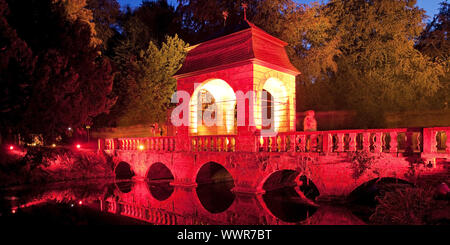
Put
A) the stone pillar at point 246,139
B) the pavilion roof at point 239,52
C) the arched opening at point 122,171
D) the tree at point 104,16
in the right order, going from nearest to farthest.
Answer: the stone pillar at point 246,139
the pavilion roof at point 239,52
the arched opening at point 122,171
the tree at point 104,16

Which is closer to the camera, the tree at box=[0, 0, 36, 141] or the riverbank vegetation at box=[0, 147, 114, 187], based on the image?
the tree at box=[0, 0, 36, 141]

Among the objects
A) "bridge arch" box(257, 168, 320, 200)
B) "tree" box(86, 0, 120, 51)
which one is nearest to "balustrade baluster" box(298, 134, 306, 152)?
"bridge arch" box(257, 168, 320, 200)

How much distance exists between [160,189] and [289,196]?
241 inches

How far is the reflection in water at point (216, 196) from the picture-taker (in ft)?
36.1

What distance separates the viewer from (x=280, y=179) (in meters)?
14.3

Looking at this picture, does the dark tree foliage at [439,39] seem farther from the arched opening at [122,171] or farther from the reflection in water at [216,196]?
the arched opening at [122,171]

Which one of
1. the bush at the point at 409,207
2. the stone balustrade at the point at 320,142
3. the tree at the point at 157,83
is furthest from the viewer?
the tree at the point at 157,83

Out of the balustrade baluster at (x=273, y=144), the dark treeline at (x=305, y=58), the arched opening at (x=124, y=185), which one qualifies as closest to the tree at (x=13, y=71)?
the dark treeline at (x=305, y=58)

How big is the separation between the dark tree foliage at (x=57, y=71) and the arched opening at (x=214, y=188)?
7.45 m

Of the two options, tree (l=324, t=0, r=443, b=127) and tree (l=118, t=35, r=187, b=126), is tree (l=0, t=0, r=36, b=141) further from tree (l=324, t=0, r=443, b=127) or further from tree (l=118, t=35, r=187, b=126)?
tree (l=324, t=0, r=443, b=127)

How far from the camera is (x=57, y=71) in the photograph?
14859 mm

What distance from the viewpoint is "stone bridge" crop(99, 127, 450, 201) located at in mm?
8793
